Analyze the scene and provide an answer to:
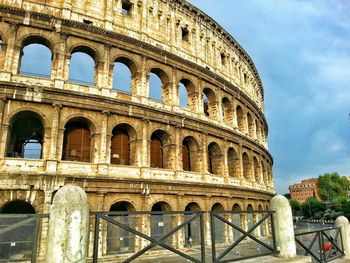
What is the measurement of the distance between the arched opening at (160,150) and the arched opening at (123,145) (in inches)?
59.5

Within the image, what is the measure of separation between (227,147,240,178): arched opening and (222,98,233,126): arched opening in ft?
7.27

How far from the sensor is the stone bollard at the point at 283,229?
5748 millimetres

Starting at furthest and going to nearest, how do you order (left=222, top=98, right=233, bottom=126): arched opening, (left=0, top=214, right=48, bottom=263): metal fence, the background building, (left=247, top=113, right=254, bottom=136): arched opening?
the background building
(left=247, top=113, right=254, bottom=136): arched opening
(left=222, top=98, right=233, bottom=126): arched opening
(left=0, top=214, right=48, bottom=263): metal fence

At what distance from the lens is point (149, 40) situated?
16.7 metres

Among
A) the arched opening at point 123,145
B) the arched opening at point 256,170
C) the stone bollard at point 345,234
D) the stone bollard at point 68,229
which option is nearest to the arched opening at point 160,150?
the arched opening at point 123,145

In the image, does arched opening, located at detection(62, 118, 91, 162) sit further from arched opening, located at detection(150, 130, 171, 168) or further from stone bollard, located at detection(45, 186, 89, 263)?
stone bollard, located at detection(45, 186, 89, 263)

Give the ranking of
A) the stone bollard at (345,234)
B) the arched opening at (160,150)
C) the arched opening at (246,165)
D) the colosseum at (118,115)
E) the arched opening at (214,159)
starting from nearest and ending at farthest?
the stone bollard at (345,234)
the colosseum at (118,115)
the arched opening at (160,150)
the arched opening at (214,159)
the arched opening at (246,165)

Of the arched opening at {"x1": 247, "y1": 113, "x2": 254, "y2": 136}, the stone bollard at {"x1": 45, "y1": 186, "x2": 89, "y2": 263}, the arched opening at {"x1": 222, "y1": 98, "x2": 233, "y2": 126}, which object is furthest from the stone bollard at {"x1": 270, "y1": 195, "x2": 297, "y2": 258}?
the arched opening at {"x1": 247, "y1": 113, "x2": 254, "y2": 136}

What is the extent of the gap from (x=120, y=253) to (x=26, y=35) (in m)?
12.2

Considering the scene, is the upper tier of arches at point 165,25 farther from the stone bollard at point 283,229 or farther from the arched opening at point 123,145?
the stone bollard at point 283,229

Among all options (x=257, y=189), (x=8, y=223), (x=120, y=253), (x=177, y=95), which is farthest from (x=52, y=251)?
(x=257, y=189)

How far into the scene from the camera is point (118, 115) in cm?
1434

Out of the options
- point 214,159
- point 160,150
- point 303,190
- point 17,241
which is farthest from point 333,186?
point 17,241

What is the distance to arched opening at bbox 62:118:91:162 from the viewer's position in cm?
1369
